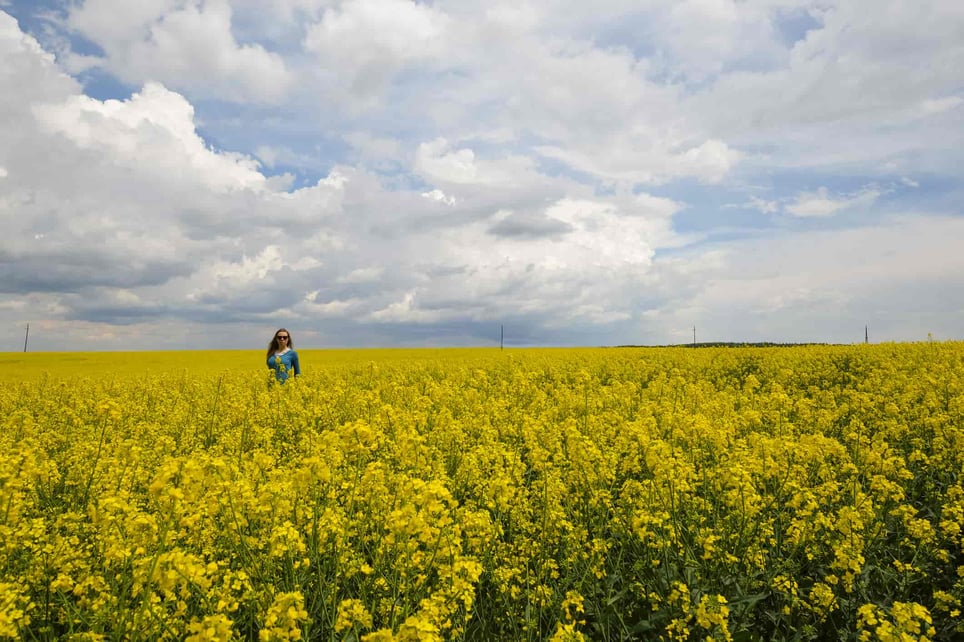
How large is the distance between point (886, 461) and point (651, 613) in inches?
155

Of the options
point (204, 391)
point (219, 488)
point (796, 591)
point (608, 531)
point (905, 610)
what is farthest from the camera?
point (204, 391)

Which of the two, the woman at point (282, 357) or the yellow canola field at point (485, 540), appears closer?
the yellow canola field at point (485, 540)

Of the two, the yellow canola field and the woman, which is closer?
the yellow canola field

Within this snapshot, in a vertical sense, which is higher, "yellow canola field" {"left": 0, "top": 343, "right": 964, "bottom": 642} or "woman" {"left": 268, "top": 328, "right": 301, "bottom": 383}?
"woman" {"left": 268, "top": 328, "right": 301, "bottom": 383}

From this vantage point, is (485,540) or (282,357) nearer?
(485,540)

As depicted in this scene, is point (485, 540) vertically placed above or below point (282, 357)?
below

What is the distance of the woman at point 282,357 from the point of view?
13.1m

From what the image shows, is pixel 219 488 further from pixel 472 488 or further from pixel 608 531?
pixel 608 531

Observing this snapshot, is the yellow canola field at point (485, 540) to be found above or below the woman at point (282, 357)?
below

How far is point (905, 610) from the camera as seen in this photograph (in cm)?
310

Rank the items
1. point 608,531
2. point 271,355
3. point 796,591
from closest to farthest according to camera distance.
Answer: point 796,591 → point 608,531 → point 271,355

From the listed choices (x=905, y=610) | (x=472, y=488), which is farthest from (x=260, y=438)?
(x=905, y=610)

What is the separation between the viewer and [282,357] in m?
13.4

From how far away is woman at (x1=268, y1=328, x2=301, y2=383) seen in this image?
13117 mm
